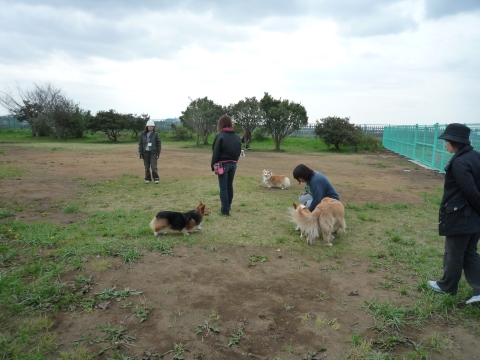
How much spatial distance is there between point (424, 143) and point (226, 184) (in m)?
14.0

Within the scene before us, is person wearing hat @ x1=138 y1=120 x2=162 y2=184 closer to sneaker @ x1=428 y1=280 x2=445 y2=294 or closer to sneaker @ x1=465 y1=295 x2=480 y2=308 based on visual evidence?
sneaker @ x1=428 y1=280 x2=445 y2=294

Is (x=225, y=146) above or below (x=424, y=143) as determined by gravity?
above

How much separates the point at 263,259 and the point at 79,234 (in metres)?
2.81

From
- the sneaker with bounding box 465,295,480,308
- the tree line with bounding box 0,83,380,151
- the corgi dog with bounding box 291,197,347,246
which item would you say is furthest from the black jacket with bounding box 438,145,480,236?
the tree line with bounding box 0,83,380,151

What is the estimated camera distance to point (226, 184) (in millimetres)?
6254

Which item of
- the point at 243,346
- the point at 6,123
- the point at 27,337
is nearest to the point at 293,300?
the point at 243,346

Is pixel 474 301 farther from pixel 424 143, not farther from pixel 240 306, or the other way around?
pixel 424 143

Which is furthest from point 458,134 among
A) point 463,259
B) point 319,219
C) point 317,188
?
point 317,188

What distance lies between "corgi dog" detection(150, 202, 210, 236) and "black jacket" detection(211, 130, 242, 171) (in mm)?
1208

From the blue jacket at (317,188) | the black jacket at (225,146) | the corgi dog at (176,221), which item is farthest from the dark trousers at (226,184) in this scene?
the blue jacket at (317,188)

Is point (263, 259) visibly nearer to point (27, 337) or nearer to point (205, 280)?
point (205, 280)

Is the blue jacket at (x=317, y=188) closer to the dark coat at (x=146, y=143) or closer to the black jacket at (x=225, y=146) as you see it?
the black jacket at (x=225, y=146)

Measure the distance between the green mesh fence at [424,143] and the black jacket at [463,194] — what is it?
28.1ft

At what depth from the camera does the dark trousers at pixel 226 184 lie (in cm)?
616
